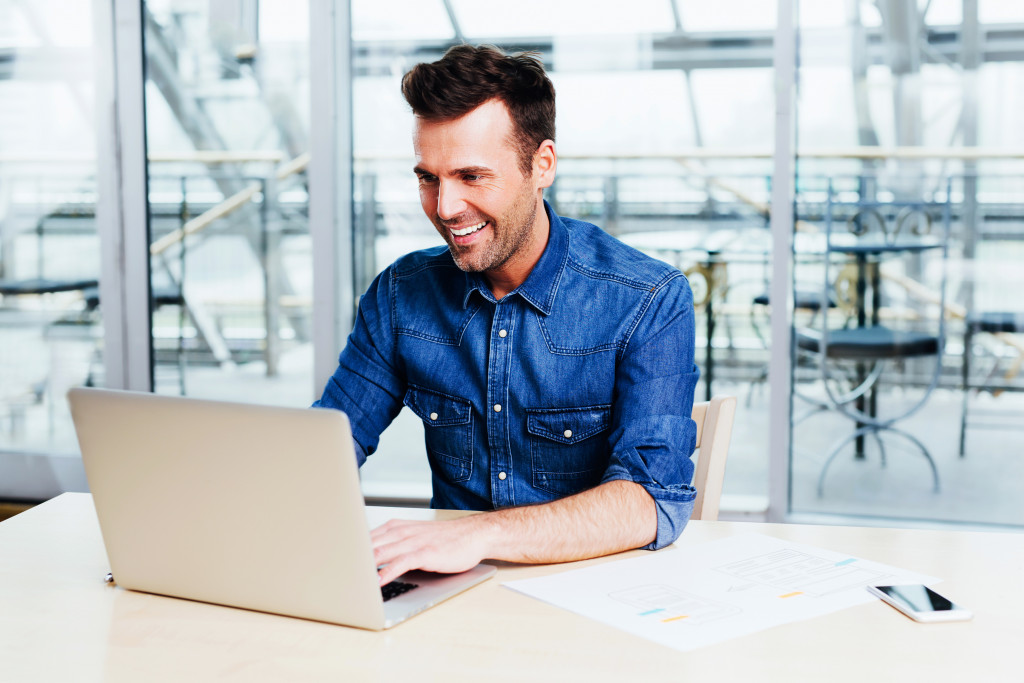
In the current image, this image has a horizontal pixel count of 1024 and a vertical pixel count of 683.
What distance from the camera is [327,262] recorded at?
3041 mm

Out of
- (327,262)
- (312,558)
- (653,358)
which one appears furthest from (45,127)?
(312,558)

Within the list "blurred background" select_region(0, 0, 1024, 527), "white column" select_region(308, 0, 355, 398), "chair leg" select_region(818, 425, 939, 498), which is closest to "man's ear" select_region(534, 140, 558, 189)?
"blurred background" select_region(0, 0, 1024, 527)

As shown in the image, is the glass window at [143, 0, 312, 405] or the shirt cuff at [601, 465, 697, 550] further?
the glass window at [143, 0, 312, 405]

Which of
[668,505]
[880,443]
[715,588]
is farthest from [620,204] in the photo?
[715,588]

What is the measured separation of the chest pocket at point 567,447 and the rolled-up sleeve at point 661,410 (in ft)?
0.13

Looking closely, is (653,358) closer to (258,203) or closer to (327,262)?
(327,262)

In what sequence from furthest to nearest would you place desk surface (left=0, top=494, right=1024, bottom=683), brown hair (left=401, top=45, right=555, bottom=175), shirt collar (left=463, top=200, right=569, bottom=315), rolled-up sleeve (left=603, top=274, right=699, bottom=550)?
shirt collar (left=463, top=200, right=569, bottom=315), brown hair (left=401, top=45, right=555, bottom=175), rolled-up sleeve (left=603, top=274, right=699, bottom=550), desk surface (left=0, top=494, right=1024, bottom=683)

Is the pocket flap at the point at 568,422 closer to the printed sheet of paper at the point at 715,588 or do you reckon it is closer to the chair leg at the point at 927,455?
the printed sheet of paper at the point at 715,588

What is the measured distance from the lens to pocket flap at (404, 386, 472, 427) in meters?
1.47

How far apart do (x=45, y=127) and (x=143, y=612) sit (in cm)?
270

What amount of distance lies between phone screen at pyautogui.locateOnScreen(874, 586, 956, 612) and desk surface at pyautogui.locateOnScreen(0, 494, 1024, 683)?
22 mm

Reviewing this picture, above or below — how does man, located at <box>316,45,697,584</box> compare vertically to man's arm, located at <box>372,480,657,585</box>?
above

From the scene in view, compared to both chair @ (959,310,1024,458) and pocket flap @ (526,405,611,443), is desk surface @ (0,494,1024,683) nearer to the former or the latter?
pocket flap @ (526,405,611,443)

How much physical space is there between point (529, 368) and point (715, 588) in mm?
508
